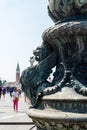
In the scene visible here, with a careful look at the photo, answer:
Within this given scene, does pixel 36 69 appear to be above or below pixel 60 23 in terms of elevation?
below

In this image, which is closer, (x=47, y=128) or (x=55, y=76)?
(x=47, y=128)

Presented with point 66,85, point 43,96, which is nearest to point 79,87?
point 66,85

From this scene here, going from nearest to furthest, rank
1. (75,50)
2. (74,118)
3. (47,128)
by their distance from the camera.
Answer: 1. (74,118)
2. (47,128)
3. (75,50)

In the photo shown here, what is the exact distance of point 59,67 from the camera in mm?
4289

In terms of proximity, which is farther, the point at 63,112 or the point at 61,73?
the point at 61,73

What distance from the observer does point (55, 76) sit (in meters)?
4.28

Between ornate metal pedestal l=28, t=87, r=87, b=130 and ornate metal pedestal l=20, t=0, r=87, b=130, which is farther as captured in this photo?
ornate metal pedestal l=20, t=0, r=87, b=130

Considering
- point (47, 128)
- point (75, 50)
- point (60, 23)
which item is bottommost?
point (47, 128)

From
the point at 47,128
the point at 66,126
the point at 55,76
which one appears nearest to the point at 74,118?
the point at 66,126

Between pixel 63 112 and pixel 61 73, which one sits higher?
pixel 61 73

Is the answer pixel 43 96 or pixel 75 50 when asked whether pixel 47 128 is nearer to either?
pixel 43 96

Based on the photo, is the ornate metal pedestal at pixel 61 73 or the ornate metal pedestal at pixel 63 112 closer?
the ornate metal pedestal at pixel 63 112

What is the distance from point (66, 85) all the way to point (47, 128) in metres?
0.51

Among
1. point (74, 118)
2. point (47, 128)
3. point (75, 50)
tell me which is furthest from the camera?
point (75, 50)
